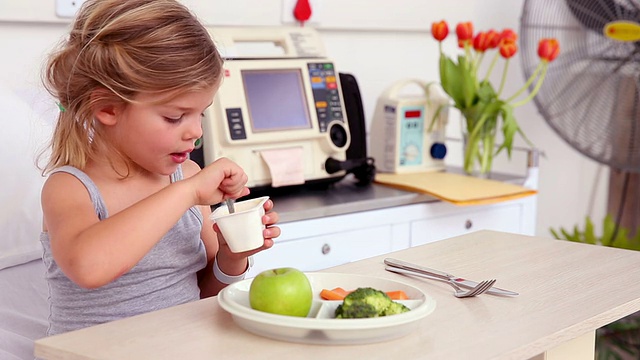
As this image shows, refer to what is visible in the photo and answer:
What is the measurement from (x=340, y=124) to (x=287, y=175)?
0.21m

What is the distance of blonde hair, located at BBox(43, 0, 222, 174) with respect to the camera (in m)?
1.28

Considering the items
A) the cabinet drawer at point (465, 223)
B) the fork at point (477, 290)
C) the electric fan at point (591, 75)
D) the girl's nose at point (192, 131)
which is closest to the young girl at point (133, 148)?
the girl's nose at point (192, 131)

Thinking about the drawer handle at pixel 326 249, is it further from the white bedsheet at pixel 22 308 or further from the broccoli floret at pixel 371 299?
the broccoli floret at pixel 371 299

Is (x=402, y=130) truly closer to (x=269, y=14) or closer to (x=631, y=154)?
(x=269, y=14)

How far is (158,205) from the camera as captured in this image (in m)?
1.17

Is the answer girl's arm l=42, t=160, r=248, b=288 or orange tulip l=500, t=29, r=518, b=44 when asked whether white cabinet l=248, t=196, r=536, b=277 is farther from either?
girl's arm l=42, t=160, r=248, b=288

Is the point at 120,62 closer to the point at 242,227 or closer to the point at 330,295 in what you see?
the point at 242,227

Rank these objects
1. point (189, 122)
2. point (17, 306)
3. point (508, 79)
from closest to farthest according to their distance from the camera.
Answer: point (189, 122) < point (17, 306) < point (508, 79)

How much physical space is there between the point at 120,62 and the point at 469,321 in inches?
23.3

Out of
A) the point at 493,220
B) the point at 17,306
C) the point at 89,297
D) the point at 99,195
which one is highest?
the point at 99,195

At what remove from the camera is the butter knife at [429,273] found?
121 centimetres

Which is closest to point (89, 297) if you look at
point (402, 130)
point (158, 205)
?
point (158, 205)

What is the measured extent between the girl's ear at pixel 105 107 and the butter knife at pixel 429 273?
45 centimetres

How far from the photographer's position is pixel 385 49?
276 cm
